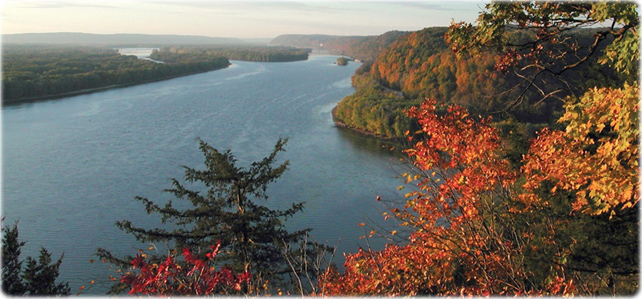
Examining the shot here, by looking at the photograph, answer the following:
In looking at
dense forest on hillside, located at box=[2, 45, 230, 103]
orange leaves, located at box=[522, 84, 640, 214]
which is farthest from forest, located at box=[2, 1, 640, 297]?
dense forest on hillside, located at box=[2, 45, 230, 103]

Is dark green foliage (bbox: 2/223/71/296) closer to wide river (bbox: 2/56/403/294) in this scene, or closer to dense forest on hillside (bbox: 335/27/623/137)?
wide river (bbox: 2/56/403/294)

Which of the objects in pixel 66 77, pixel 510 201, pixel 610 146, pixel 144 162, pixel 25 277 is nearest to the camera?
pixel 610 146

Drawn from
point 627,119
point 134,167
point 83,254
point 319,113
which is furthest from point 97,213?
point 319,113

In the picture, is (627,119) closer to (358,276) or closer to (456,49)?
(456,49)

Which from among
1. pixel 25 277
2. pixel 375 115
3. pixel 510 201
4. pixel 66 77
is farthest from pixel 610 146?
pixel 66 77

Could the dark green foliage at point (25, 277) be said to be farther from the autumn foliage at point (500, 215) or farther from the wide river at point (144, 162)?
the autumn foliage at point (500, 215)

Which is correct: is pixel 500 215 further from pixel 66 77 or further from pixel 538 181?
pixel 66 77

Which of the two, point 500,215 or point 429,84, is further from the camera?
point 429,84

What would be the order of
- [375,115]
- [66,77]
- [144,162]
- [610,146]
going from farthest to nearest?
[66,77]
[375,115]
[144,162]
[610,146]
